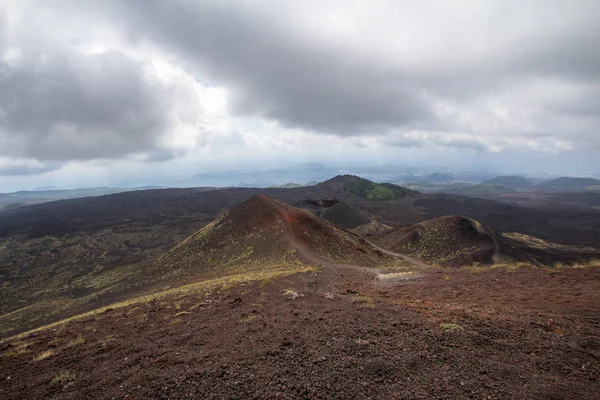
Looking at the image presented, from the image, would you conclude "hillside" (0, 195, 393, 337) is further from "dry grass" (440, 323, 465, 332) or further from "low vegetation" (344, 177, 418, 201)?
"low vegetation" (344, 177, 418, 201)

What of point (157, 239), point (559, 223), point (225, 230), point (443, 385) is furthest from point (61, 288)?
point (559, 223)

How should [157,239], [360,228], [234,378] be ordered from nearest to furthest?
1. [234,378]
2. [360,228]
3. [157,239]

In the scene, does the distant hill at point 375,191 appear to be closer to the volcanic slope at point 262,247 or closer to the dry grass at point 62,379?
the volcanic slope at point 262,247

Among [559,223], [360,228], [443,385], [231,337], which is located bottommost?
[559,223]

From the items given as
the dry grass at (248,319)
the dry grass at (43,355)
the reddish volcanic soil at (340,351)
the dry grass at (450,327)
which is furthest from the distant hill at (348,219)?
the dry grass at (43,355)

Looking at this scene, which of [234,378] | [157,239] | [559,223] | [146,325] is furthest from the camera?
[559,223]

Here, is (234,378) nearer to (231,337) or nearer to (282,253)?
(231,337)
